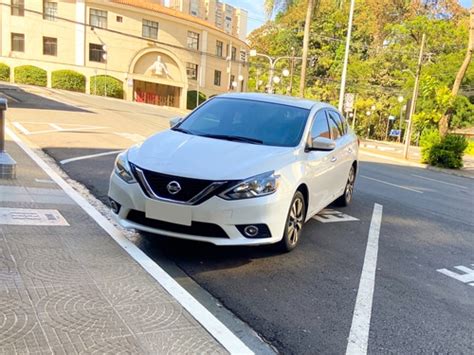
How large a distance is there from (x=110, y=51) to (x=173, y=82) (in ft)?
24.3

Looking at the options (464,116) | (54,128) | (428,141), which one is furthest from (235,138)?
(464,116)

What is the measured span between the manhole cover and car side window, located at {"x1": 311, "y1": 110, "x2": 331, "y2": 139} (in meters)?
3.08

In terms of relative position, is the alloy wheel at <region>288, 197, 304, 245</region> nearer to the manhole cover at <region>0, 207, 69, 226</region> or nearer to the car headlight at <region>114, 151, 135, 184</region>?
the car headlight at <region>114, 151, 135, 184</region>

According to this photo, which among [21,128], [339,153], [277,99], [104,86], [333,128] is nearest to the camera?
[277,99]

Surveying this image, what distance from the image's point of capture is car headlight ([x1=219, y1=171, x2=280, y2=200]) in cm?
408

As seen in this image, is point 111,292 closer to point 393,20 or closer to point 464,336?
point 464,336

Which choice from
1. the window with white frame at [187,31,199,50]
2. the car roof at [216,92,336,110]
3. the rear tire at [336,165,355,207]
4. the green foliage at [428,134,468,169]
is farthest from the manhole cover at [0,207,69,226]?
the window with white frame at [187,31,199,50]

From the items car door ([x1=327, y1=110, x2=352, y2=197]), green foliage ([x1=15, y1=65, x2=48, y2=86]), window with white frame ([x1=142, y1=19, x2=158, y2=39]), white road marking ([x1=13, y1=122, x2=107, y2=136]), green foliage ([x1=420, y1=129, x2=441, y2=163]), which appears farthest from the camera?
window with white frame ([x1=142, y1=19, x2=158, y2=39])

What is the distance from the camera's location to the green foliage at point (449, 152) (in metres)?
19.8

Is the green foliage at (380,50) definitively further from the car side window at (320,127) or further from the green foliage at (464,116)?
the car side window at (320,127)

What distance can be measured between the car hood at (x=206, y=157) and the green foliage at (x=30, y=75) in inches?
1676

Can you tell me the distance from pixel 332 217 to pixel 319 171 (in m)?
1.59

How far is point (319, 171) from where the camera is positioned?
5.38m

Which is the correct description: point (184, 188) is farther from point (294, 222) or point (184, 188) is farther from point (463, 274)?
point (463, 274)
